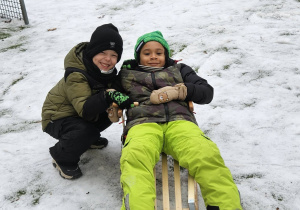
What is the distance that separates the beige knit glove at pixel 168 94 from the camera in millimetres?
2602

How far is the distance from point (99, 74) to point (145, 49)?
58 centimetres

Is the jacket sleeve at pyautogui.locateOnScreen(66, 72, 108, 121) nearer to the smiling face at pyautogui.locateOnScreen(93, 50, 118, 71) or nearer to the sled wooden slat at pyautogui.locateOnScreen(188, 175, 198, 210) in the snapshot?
the smiling face at pyautogui.locateOnScreen(93, 50, 118, 71)

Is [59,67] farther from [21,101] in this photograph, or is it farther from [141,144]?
[141,144]

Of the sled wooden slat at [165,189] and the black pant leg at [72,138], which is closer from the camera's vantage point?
the sled wooden slat at [165,189]

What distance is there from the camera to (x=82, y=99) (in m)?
2.60

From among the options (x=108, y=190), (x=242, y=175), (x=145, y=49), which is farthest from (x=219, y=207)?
(x=145, y=49)

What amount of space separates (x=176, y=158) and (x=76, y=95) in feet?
3.33

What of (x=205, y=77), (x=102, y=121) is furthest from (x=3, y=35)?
(x=102, y=121)

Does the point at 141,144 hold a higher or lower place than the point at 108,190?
higher

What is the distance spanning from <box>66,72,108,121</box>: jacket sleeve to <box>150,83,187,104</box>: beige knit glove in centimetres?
43

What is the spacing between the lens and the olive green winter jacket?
100 inches

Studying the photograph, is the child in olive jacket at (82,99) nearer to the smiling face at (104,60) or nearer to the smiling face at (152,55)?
the smiling face at (104,60)

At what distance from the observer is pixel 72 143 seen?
8.77 feet

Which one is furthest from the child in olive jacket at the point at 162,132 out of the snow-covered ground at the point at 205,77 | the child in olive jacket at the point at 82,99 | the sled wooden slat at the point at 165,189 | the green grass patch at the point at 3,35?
the green grass patch at the point at 3,35
